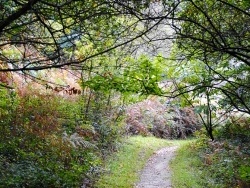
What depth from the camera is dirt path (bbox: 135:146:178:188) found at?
10.6 m

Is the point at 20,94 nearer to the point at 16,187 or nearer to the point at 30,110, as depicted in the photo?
the point at 30,110

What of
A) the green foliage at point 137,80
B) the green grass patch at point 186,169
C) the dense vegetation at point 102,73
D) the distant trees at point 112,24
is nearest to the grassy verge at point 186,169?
the green grass patch at point 186,169

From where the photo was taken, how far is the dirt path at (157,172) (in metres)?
10.6

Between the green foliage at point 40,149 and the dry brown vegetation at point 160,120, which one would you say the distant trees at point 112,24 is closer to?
the green foliage at point 40,149

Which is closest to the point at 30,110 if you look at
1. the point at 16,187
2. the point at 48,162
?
the point at 48,162

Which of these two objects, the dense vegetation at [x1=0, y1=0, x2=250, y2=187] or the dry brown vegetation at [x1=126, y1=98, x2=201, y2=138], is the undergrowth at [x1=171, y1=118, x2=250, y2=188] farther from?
the dry brown vegetation at [x1=126, y1=98, x2=201, y2=138]

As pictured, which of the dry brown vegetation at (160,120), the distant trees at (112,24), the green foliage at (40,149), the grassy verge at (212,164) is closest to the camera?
the distant trees at (112,24)

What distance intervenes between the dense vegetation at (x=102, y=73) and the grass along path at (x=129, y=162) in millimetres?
422

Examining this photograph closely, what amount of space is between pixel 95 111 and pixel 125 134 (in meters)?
4.01

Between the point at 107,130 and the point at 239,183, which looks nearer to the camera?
the point at 239,183

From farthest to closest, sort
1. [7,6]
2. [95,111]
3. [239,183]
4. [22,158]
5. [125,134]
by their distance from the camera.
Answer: [125,134] < [95,111] < [239,183] < [22,158] < [7,6]

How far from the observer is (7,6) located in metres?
4.77

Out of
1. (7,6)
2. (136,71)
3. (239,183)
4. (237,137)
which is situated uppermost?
(7,6)

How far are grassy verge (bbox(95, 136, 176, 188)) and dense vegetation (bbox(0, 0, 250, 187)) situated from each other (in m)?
0.42
